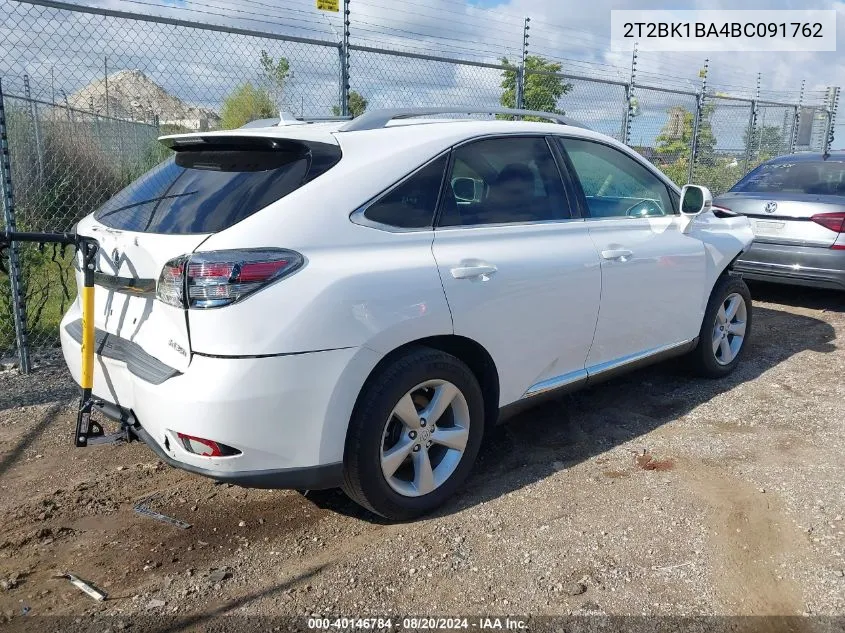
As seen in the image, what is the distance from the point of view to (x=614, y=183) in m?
4.20

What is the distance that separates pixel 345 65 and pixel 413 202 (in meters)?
3.53

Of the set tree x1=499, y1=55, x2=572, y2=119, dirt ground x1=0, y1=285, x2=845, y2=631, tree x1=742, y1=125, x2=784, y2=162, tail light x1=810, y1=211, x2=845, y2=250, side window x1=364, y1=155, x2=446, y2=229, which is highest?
tree x1=499, y1=55, x2=572, y2=119

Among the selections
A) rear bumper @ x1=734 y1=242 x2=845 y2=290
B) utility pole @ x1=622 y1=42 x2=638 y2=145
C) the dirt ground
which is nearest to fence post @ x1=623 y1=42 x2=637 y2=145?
utility pole @ x1=622 y1=42 x2=638 y2=145

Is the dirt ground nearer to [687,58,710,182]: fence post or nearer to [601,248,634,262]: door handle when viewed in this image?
[601,248,634,262]: door handle

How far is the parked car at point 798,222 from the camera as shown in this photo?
6.55 m

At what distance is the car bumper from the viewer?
254 centimetres

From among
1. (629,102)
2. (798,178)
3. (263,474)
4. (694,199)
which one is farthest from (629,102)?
(263,474)

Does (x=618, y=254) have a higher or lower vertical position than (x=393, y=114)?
lower

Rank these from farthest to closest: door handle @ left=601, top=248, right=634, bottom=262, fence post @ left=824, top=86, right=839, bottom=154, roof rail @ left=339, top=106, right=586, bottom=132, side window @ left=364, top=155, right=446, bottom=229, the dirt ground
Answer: fence post @ left=824, top=86, right=839, bottom=154 → door handle @ left=601, top=248, right=634, bottom=262 → roof rail @ left=339, top=106, right=586, bottom=132 → side window @ left=364, top=155, right=446, bottom=229 → the dirt ground

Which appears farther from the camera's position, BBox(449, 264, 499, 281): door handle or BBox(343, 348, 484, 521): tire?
BBox(449, 264, 499, 281): door handle

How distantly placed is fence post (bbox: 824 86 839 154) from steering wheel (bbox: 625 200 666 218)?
14510 mm

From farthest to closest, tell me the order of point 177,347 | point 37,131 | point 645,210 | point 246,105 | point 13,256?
1. point 246,105
2. point 37,131
3. point 13,256
4. point 645,210
5. point 177,347

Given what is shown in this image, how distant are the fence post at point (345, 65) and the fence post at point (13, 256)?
2619 mm

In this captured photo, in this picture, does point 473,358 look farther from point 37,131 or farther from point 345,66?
point 37,131
